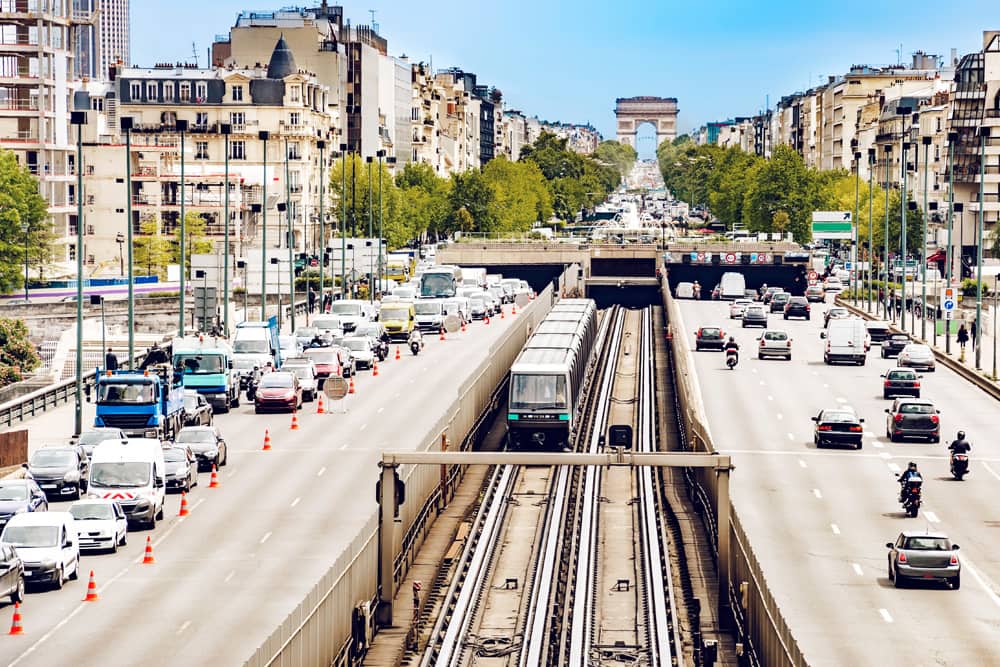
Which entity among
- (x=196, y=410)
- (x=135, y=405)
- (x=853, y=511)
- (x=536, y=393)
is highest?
(x=135, y=405)

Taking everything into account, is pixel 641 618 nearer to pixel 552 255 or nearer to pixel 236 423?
pixel 236 423

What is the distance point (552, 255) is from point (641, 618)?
11781 centimetres

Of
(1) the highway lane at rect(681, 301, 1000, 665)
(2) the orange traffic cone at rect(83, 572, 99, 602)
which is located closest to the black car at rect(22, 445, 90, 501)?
(2) the orange traffic cone at rect(83, 572, 99, 602)

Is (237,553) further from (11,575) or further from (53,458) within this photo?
(53,458)

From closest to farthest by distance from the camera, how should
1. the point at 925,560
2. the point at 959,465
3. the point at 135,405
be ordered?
the point at 925,560
the point at 959,465
the point at 135,405

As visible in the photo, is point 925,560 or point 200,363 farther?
point 200,363

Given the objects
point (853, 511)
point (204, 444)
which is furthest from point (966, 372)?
point (204, 444)

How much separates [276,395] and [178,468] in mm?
16830

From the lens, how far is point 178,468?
4703 cm

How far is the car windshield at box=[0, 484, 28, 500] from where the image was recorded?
41.1 meters

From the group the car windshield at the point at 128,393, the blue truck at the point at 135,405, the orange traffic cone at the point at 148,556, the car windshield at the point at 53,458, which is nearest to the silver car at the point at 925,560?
the orange traffic cone at the point at 148,556

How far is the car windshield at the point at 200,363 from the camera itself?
63.5 meters

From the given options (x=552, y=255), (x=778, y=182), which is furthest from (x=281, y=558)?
(x=778, y=182)

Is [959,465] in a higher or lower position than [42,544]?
lower
